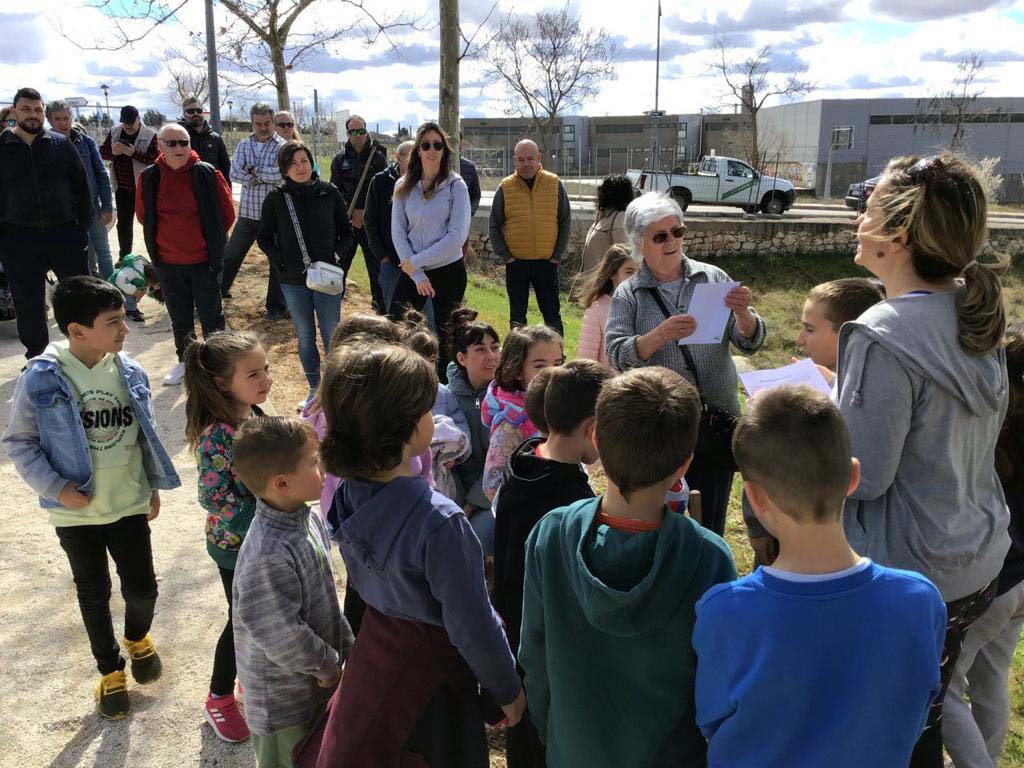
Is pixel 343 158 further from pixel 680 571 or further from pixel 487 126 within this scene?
pixel 487 126

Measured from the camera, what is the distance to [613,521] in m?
1.78

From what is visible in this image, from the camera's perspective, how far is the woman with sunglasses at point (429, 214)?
5730mm

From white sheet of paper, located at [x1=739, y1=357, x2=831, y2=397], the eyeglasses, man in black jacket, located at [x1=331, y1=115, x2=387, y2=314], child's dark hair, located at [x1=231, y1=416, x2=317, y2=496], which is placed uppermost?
man in black jacket, located at [x1=331, y1=115, x2=387, y2=314]

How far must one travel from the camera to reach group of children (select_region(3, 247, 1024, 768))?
1.57 m

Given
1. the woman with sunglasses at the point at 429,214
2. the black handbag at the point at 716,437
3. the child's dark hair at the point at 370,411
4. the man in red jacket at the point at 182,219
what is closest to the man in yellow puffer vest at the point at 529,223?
the woman with sunglasses at the point at 429,214

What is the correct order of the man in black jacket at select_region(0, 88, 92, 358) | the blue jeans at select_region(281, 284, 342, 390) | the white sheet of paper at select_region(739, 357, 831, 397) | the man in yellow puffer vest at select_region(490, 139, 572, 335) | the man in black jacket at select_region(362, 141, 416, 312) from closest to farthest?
the white sheet of paper at select_region(739, 357, 831, 397)
the man in black jacket at select_region(0, 88, 92, 358)
the blue jeans at select_region(281, 284, 342, 390)
the man in black jacket at select_region(362, 141, 416, 312)
the man in yellow puffer vest at select_region(490, 139, 572, 335)

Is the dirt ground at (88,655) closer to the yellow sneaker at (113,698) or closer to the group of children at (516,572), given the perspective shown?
the yellow sneaker at (113,698)

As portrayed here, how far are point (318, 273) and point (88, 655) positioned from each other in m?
3.09

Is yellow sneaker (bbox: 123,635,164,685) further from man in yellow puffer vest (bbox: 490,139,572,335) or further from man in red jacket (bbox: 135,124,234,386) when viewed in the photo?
man in yellow puffer vest (bbox: 490,139,572,335)

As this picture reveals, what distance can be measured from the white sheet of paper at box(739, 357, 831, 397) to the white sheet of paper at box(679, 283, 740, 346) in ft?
0.88

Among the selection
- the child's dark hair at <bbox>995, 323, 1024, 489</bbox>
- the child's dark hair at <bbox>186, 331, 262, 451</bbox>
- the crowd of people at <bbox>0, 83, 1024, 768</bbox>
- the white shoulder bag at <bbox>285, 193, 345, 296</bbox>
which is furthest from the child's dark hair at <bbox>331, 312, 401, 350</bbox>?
the white shoulder bag at <bbox>285, 193, 345, 296</bbox>

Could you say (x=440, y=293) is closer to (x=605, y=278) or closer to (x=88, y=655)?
(x=605, y=278)

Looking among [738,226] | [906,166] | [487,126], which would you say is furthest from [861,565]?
[487,126]

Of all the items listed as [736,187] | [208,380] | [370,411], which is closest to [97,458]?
[208,380]
